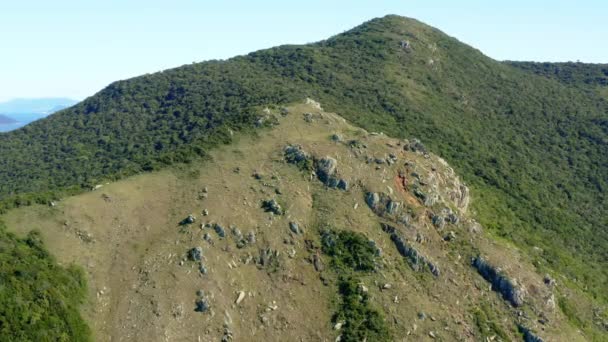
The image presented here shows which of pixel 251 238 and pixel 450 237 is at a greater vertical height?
pixel 251 238

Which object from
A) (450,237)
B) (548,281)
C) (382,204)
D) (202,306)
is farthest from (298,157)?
(548,281)

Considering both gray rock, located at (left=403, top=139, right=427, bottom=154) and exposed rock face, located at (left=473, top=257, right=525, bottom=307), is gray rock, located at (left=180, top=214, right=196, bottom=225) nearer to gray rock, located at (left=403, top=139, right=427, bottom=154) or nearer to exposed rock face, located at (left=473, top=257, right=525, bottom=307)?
gray rock, located at (left=403, top=139, right=427, bottom=154)

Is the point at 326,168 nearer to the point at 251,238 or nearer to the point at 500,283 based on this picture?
the point at 251,238

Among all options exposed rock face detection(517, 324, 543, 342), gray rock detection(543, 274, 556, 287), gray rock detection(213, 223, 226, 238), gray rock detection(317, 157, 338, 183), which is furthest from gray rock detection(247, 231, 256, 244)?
gray rock detection(543, 274, 556, 287)

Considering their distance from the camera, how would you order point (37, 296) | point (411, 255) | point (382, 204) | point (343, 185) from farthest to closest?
point (343, 185) → point (382, 204) → point (411, 255) → point (37, 296)

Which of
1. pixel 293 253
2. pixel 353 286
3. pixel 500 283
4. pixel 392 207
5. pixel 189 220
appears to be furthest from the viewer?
pixel 392 207
